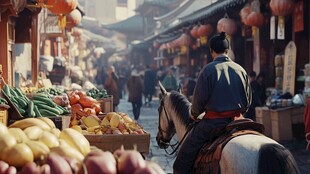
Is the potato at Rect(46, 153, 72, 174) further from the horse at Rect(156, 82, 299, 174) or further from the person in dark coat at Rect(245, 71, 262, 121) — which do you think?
the person in dark coat at Rect(245, 71, 262, 121)

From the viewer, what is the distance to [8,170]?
297 cm

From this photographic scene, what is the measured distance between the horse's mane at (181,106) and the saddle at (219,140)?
915 mm

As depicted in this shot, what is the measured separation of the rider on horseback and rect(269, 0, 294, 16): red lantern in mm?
7434

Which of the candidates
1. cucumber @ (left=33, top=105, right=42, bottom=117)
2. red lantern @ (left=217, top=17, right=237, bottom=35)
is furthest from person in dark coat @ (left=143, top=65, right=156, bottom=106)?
cucumber @ (left=33, top=105, right=42, bottom=117)

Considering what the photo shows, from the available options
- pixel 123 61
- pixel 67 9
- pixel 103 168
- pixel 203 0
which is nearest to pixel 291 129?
pixel 67 9

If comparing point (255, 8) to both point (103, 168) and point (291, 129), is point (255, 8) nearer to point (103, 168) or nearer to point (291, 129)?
point (291, 129)

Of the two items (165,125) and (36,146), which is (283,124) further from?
(36,146)

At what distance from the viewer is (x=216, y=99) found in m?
5.59

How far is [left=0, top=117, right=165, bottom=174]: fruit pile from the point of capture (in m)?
2.90

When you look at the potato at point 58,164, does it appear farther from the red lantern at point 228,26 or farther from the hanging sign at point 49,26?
the hanging sign at point 49,26

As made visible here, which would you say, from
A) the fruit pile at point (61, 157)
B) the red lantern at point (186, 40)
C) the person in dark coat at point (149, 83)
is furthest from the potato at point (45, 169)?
the person in dark coat at point (149, 83)

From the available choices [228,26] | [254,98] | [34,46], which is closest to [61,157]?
[34,46]

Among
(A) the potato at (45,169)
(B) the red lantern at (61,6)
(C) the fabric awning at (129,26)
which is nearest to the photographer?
(A) the potato at (45,169)

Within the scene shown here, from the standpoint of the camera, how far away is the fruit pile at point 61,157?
114 inches
